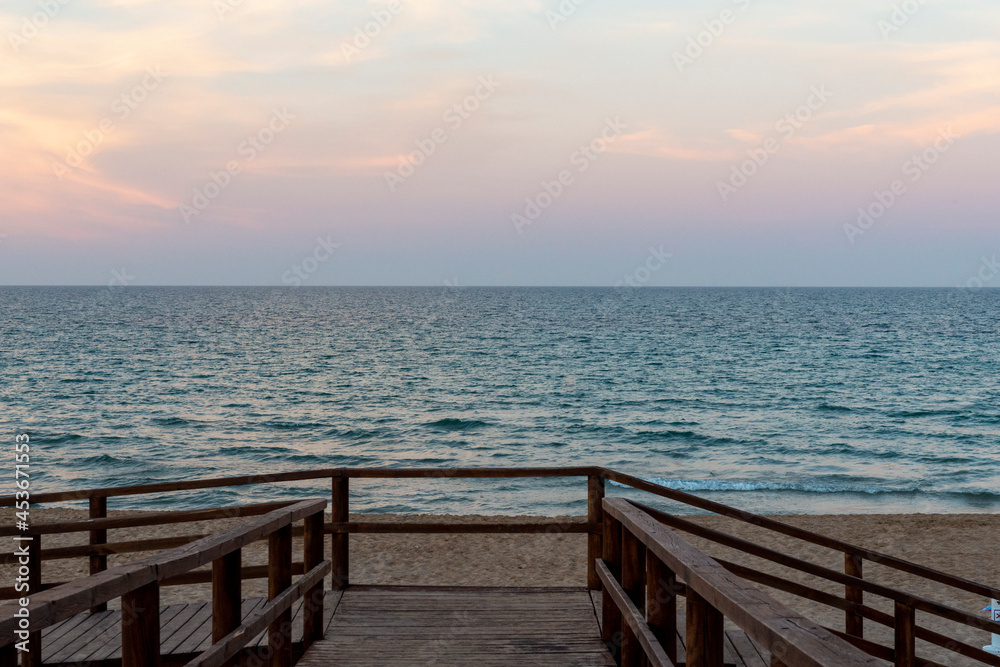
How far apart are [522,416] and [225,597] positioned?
103 feet

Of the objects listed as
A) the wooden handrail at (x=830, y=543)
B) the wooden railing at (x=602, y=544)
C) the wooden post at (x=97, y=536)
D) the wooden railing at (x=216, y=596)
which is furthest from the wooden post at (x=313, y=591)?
the wooden handrail at (x=830, y=543)

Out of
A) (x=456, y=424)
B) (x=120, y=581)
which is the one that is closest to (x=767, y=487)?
(x=456, y=424)

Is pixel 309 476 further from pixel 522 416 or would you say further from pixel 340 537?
pixel 522 416

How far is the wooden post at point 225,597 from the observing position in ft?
10.4

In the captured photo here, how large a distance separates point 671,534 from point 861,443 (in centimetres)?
2786

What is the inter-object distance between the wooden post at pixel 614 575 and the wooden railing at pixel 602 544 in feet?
0.32

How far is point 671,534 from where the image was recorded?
3207 millimetres

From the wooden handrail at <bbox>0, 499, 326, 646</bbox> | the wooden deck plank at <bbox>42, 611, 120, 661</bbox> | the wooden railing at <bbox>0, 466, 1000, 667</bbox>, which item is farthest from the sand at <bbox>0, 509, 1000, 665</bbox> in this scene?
the wooden handrail at <bbox>0, 499, 326, 646</bbox>

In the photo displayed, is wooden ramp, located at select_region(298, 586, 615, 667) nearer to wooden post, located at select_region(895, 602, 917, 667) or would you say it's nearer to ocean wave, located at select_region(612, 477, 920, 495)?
wooden post, located at select_region(895, 602, 917, 667)

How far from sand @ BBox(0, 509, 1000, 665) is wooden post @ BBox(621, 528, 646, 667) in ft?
25.3

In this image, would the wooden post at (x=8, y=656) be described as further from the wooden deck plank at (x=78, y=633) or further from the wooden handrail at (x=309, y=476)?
the wooden deck plank at (x=78, y=633)

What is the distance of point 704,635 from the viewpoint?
2.51 meters

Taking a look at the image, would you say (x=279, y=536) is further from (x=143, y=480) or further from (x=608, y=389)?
(x=608, y=389)

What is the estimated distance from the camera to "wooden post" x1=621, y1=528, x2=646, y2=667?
3.78 metres
